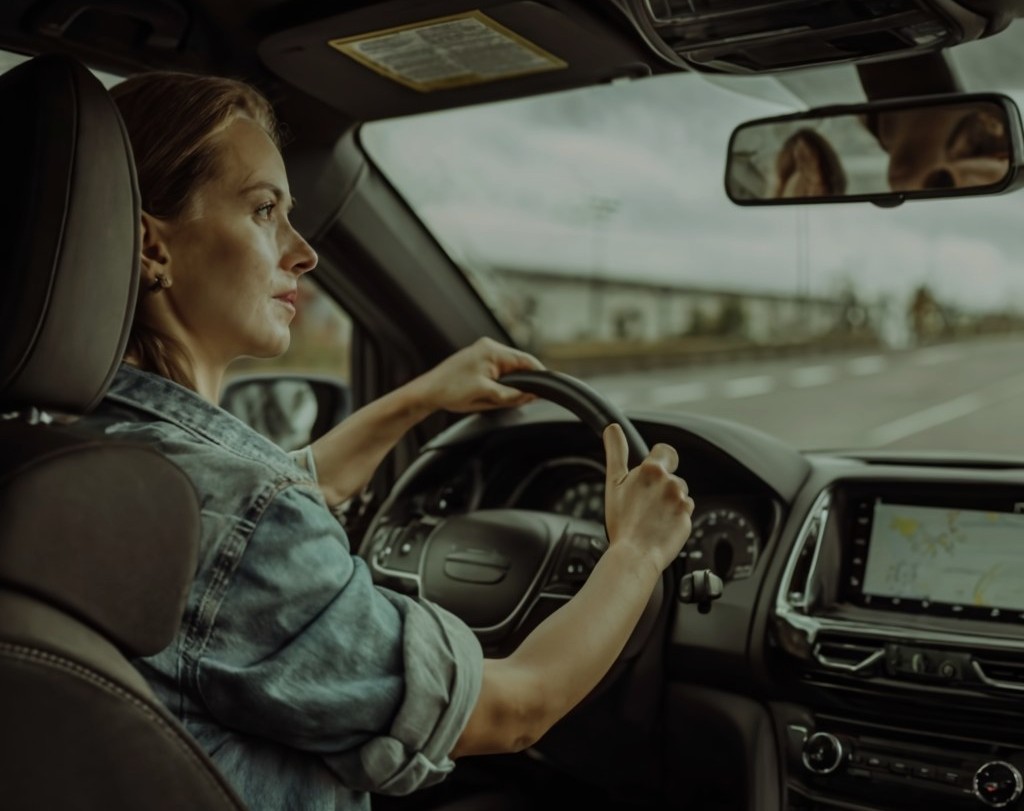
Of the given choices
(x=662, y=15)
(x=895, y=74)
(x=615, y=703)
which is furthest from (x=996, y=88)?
(x=615, y=703)

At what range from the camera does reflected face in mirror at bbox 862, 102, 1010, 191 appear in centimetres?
221

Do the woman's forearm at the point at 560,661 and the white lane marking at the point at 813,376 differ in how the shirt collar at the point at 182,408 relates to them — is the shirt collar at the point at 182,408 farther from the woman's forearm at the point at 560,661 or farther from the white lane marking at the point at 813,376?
the white lane marking at the point at 813,376

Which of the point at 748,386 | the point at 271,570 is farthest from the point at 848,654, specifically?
the point at 748,386

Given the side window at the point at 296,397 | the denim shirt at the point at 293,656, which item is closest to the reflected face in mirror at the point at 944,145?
the denim shirt at the point at 293,656

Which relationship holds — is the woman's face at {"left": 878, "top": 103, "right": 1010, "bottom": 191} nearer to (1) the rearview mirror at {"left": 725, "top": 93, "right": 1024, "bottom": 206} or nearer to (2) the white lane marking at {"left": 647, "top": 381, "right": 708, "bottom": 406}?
(1) the rearview mirror at {"left": 725, "top": 93, "right": 1024, "bottom": 206}

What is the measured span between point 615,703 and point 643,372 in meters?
11.0

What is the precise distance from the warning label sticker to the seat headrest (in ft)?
3.64

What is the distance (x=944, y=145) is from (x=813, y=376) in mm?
7263

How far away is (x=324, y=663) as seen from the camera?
1.32 meters

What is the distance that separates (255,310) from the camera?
5.47 ft

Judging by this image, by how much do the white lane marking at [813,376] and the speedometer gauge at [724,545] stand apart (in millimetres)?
6376

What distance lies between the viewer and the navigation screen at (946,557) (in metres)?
2.36

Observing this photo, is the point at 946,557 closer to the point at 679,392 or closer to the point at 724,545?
the point at 724,545

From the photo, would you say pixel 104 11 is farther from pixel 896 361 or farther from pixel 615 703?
pixel 896 361
